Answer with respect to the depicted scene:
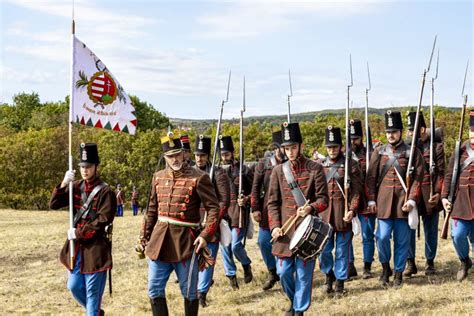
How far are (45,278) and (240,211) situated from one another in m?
4.34

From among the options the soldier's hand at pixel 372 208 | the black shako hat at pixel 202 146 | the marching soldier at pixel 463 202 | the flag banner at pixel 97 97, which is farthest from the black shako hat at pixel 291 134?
the marching soldier at pixel 463 202

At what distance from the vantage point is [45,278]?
13.0 meters

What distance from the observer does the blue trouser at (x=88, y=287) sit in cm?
772

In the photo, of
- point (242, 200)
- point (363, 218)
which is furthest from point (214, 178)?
point (363, 218)

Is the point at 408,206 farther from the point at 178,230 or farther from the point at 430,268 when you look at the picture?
the point at 178,230

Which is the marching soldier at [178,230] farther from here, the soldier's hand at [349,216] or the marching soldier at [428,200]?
the marching soldier at [428,200]

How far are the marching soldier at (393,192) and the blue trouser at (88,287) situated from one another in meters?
4.27

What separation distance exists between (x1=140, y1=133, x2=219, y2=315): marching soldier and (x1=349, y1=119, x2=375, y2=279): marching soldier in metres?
3.56

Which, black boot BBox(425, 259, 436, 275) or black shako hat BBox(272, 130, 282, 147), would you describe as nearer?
black shako hat BBox(272, 130, 282, 147)

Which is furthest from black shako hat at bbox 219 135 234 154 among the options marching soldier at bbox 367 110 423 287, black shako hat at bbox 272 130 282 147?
marching soldier at bbox 367 110 423 287

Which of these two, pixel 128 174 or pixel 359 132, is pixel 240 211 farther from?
pixel 128 174

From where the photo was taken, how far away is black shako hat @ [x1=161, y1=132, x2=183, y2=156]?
7.50m

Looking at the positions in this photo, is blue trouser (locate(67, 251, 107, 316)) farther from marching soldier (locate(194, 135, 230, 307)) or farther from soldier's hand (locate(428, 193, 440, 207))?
soldier's hand (locate(428, 193, 440, 207))

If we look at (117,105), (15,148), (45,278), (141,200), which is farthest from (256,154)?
(117,105)
